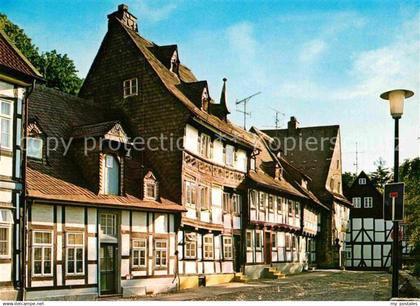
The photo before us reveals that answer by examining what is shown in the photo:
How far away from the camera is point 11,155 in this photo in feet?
36.3

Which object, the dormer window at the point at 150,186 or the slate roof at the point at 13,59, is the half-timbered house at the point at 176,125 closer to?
the dormer window at the point at 150,186

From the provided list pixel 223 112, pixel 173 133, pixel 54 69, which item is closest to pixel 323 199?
pixel 223 112

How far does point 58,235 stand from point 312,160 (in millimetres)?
20660

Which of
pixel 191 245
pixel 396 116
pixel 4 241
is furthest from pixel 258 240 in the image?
pixel 396 116

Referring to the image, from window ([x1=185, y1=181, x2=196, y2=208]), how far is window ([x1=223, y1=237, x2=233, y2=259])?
3136 mm

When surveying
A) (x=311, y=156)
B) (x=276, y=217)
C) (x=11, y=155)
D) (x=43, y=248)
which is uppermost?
(x=311, y=156)

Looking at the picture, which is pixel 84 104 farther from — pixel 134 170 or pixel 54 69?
pixel 134 170

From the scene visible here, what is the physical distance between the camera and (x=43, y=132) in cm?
1329

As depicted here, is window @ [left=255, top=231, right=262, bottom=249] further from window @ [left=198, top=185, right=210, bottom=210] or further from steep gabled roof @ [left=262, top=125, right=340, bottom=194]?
steep gabled roof @ [left=262, top=125, right=340, bottom=194]

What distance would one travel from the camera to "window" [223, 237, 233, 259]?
64.7 ft

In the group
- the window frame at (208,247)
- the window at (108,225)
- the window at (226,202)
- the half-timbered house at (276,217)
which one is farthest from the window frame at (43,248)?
the half-timbered house at (276,217)

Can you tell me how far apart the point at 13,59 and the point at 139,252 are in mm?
5606

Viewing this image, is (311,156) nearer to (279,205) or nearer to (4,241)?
(279,205)

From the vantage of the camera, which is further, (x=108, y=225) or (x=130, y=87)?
(x=130, y=87)
